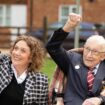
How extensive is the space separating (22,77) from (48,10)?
26870 mm

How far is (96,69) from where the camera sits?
5695 millimetres

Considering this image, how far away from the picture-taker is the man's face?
5559 millimetres

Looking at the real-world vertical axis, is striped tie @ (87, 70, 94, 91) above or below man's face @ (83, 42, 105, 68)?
below

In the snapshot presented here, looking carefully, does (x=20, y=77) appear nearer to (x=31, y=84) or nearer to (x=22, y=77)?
(x=22, y=77)

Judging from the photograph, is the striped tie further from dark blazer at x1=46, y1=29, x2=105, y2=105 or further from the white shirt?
the white shirt

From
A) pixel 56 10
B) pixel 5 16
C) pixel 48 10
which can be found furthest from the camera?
pixel 5 16

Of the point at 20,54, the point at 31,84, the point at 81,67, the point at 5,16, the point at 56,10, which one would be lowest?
the point at 5,16

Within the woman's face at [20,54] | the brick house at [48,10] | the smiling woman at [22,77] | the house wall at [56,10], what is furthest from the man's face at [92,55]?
the house wall at [56,10]

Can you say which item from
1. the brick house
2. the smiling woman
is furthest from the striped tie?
the brick house

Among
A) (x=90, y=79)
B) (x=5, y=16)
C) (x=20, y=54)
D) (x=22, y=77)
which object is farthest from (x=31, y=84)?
(x=5, y=16)

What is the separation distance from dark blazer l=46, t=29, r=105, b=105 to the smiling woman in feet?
0.56

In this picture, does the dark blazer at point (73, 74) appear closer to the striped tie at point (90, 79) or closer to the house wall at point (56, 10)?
the striped tie at point (90, 79)

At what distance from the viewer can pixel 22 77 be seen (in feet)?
18.5

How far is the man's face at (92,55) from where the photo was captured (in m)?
5.56
